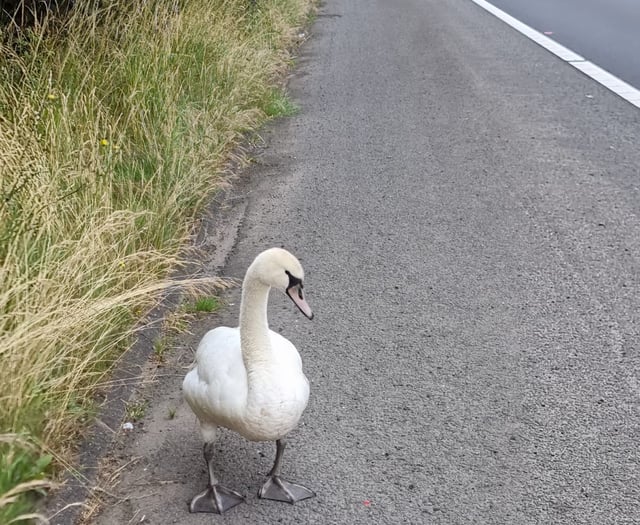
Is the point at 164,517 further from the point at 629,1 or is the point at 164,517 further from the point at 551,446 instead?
the point at 629,1

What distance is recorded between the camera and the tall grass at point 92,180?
3434 millimetres

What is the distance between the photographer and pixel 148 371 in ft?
14.2

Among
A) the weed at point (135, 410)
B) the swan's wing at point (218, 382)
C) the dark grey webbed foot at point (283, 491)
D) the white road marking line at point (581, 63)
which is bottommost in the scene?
the white road marking line at point (581, 63)

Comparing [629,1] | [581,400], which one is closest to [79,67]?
[581,400]

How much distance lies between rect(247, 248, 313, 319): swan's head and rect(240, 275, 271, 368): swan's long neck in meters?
0.05

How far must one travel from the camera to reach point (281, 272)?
3270 millimetres

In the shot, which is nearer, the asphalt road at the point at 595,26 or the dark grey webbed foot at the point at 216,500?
the dark grey webbed foot at the point at 216,500

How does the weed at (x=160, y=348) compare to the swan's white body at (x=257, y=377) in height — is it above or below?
below

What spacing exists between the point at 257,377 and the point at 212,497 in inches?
23.6

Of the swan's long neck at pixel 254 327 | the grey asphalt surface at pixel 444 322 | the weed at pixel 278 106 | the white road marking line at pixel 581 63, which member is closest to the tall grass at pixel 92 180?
the weed at pixel 278 106

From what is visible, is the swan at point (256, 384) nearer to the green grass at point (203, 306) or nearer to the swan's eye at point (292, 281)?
the swan's eye at point (292, 281)

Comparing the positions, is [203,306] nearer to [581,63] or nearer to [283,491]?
[283,491]

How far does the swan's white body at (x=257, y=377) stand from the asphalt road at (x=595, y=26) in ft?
28.0

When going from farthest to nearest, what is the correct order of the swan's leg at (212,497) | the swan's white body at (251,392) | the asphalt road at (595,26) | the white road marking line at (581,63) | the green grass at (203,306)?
the asphalt road at (595,26) < the white road marking line at (581,63) < the green grass at (203,306) < the swan's leg at (212,497) < the swan's white body at (251,392)
